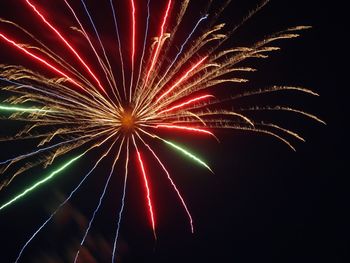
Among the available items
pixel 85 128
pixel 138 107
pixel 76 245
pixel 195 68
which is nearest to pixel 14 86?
pixel 85 128

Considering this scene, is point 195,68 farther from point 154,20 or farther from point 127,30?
point 127,30

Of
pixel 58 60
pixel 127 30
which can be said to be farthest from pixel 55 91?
pixel 127 30

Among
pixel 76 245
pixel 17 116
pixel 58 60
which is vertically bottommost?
pixel 76 245

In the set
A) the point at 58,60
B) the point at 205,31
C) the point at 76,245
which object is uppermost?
the point at 205,31

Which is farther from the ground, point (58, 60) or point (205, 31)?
point (205, 31)

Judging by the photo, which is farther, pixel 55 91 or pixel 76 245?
pixel 76 245

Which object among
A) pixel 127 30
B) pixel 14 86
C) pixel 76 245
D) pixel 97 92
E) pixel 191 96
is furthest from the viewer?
pixel 76 245

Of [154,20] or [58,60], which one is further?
[154,20]

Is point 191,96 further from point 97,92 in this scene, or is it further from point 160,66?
point 97,92

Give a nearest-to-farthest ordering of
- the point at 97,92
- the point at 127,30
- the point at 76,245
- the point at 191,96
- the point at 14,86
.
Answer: the point at 14,86, the point at 97,92, the point at 191,96, the point at 127,30, the point at 76,245
